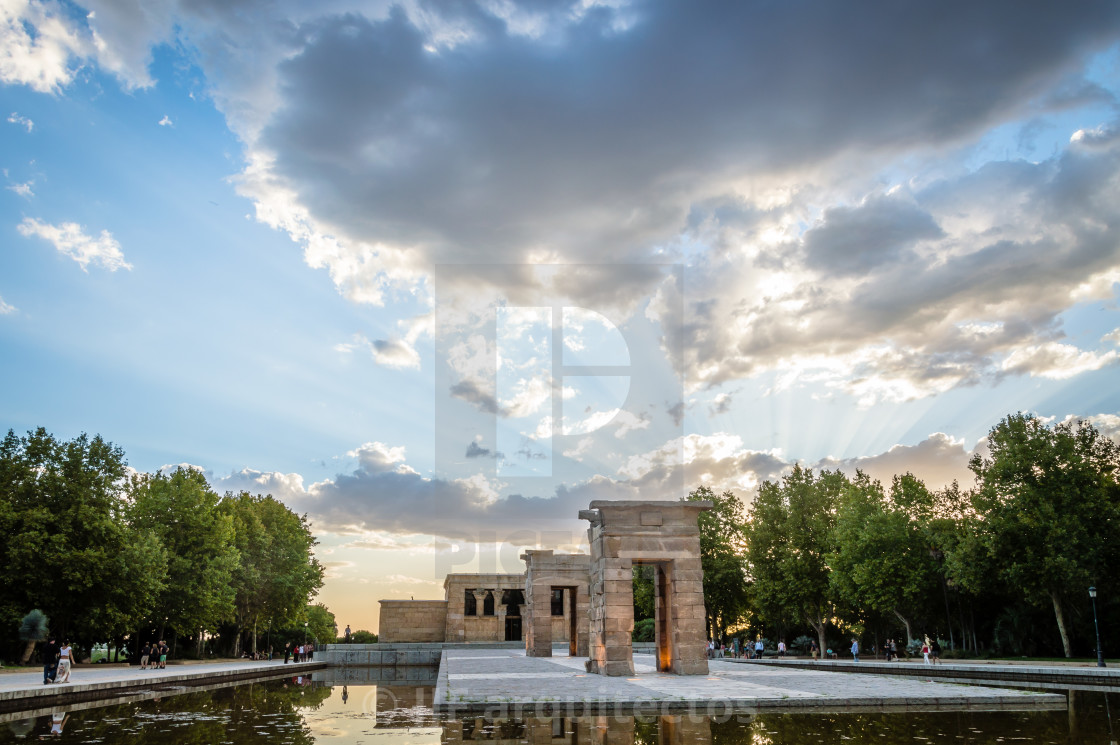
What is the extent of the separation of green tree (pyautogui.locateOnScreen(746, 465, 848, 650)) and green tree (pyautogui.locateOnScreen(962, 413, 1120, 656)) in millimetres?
12407

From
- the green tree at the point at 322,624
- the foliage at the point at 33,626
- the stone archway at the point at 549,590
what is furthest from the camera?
the green tree at the point at 322,624

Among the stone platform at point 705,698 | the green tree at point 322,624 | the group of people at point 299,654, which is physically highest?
the stone platform at point 705,698

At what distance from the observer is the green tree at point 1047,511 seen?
36.4m

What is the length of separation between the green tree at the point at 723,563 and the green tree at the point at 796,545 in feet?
→ 7.02

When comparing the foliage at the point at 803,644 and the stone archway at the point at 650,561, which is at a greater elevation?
the stone archway at the point at 650,561

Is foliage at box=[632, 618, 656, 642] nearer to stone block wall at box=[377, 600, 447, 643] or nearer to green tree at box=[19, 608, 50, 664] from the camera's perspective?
stone block wall at box=[377, 600, 447, 643]

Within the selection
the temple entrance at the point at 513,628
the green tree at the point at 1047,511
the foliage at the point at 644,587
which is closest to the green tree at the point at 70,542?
the temple entrance at the point at 513,628

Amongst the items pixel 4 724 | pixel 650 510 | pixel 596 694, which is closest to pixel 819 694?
pixel 596 694

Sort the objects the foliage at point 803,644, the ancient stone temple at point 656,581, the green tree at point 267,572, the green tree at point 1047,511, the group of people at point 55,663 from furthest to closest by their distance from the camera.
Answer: the foliage at point 803,644
the green tree at point 267,572
the green tree at point 1047,511
the ancient stone temple at point 656,581
the group of people at point 55,663

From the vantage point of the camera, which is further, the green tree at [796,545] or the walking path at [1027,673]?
the green tree at [796,545]

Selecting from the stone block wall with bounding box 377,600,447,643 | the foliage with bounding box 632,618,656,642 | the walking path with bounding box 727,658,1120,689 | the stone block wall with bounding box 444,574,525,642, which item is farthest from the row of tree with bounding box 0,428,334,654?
the walking path with bounding box 727,658,1120,689

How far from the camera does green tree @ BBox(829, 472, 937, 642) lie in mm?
45938

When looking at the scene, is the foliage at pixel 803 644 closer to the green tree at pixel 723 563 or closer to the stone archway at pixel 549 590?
the green tree at pixel 723 563

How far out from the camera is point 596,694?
665 inches
